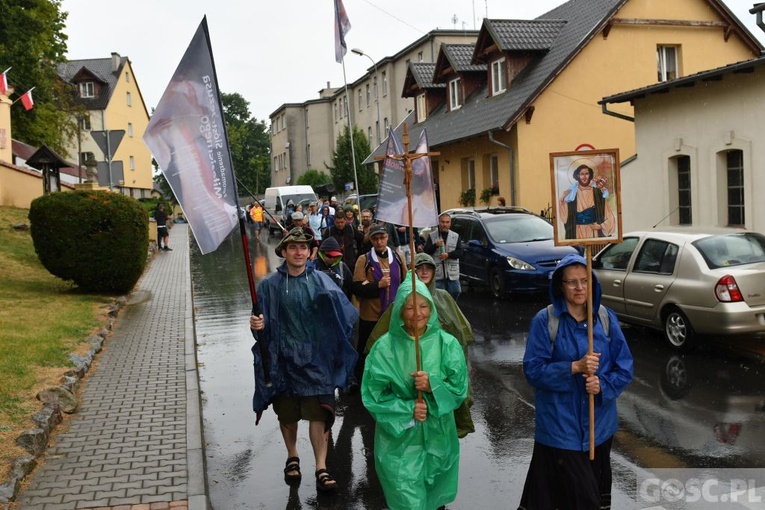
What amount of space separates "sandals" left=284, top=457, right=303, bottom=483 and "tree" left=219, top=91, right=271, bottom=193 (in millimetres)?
92397

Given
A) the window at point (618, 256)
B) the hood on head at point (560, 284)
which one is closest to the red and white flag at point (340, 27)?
the window at point (618, 256)

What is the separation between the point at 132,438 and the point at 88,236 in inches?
355

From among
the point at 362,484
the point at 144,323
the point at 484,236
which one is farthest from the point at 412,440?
the point at 484,236

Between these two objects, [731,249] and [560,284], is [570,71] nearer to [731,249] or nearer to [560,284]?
[731,249]

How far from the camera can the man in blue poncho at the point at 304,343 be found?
586 centimetres

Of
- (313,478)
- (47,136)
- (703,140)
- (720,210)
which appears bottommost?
(313,478)

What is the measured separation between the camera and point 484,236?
17.0 m

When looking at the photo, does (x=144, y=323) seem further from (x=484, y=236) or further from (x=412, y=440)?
(x=412, y=440)

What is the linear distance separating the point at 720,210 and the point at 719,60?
13.8 m

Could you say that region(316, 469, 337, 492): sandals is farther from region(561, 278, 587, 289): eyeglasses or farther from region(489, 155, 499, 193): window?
region(489, 155, 499, 193): window

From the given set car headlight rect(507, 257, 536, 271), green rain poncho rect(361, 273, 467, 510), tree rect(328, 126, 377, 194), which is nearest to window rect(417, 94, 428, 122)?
tree rect(328, 126, 377, 194)

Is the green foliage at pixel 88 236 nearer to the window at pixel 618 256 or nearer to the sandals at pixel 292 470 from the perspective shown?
the window at pixel 618 256

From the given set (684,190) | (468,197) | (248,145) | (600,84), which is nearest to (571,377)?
(684,190)

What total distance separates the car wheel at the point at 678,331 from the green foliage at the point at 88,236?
995 cm
